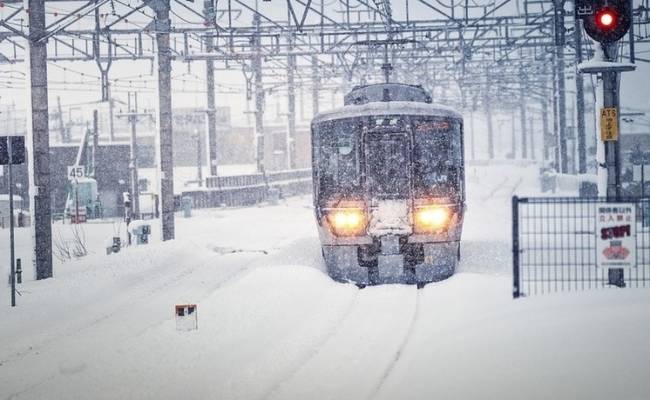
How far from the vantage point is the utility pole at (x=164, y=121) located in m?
16.6

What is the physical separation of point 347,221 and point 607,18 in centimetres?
496

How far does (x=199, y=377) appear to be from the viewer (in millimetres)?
6086

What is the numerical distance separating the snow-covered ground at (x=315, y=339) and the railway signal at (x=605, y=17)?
10.5 feet

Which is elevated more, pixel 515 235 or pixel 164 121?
pixel 164 121

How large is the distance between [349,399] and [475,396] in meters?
1.05

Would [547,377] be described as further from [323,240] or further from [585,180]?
[585,180]

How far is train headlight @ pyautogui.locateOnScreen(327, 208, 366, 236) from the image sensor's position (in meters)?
10.5

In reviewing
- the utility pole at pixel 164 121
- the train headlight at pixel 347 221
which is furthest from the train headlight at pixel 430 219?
the utility pole at pixel 164 121

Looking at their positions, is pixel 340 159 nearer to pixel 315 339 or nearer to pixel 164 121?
pixel 315 339

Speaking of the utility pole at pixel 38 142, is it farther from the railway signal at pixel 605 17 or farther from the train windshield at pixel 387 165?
the railway signal at pixel 605 17

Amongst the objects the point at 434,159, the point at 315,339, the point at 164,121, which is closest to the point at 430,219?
the point at 434,159

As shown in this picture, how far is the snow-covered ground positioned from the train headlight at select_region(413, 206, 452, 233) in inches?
36.2

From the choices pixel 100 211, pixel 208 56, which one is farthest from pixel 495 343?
pixel 100 211

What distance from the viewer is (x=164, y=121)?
55.4 ft
